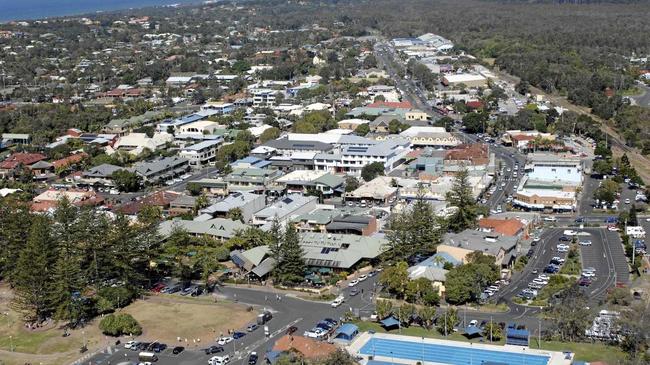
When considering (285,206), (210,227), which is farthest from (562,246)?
(210,227)

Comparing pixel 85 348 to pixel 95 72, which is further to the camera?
pixel 95 72

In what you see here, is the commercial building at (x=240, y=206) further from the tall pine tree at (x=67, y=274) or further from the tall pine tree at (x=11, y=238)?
the tall pine tree at (x=11, y=238)

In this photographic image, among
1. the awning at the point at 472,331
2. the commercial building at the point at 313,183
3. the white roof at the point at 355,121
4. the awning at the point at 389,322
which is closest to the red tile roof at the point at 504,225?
the awning at the point at 472,331

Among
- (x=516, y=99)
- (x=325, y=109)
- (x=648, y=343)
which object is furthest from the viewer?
(x=516, y=99)

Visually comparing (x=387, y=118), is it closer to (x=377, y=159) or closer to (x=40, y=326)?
(x=377, y=159)

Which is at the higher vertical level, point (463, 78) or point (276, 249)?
point (276, 249)

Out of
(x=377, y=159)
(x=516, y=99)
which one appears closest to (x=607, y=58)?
(x=516, y=99)

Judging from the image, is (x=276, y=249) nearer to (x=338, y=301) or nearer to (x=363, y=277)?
(x=363, y=277)

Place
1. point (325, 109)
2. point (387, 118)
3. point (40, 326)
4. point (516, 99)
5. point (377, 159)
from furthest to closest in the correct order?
point (516, 99) < point (325, 109) < point (387, 118) < point (377, 159) < point (40, 326)
